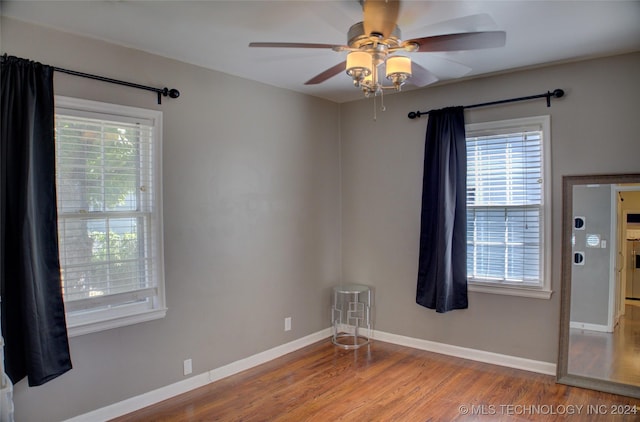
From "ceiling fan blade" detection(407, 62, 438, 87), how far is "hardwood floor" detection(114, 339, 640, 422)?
226cm

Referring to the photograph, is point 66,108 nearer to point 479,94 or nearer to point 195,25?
point 195,25

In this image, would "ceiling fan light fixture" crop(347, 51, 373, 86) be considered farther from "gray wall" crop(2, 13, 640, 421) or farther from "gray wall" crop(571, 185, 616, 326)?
"gray wall" crop(571, 185, 616, 326)

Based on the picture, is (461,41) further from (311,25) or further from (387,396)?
(387,396)

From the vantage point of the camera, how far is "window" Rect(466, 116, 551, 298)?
3598mm

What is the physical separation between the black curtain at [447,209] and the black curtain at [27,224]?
302 centimetres

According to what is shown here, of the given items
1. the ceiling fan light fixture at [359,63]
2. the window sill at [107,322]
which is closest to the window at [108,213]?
the window sill at [107,322]

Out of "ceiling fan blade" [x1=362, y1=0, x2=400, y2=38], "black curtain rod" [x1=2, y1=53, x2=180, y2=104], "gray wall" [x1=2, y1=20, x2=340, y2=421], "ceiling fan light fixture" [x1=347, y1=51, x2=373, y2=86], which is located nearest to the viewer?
"ceiling fan blade" [x1=362, y1=0, x2=400, y2=38]

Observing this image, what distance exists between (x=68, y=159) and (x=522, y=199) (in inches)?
138

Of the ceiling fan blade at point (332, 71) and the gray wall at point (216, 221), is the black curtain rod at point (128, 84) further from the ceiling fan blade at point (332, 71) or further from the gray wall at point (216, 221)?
the ceiling fan blade at point (332, 71)

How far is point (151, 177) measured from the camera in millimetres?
3148

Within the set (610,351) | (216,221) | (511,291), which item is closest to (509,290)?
(511,291)

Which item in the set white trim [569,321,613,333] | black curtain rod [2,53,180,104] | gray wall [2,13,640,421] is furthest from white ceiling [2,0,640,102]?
white trim [569,321,613,333]

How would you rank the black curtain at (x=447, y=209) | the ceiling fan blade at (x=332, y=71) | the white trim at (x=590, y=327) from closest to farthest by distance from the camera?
the ceiling fan blade at (x=332, y=71) < the white trim at (x=590, y=327) < the black curtain at (x=447, y=209)

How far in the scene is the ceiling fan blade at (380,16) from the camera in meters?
2.01
